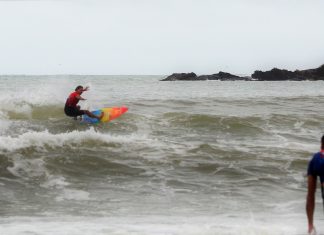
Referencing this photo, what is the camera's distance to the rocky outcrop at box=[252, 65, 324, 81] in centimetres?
9481

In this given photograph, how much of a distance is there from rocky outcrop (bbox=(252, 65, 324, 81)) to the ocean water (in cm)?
7932

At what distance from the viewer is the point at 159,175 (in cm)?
1056

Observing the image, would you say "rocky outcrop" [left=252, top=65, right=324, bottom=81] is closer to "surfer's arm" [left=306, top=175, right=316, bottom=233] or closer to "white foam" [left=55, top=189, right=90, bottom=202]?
"white foam" [left=55, top=189, right=90, bottom=202]

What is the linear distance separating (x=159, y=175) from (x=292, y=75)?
3575 inches

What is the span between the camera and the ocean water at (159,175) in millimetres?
7051

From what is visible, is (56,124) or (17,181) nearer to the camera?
(17,181)

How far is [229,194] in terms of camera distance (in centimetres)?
909

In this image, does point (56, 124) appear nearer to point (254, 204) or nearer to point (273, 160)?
point (273, 160)

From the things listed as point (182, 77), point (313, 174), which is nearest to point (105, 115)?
point (313, 174)

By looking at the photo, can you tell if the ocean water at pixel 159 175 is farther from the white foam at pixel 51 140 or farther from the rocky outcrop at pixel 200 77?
the rocky outcrop at pixel 200 77

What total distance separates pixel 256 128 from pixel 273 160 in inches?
210

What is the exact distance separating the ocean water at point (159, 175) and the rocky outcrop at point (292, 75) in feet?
260

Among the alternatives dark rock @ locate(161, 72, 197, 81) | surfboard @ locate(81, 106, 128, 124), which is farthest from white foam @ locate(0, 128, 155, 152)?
dark rock @ locate(161, 72, 197, 81)

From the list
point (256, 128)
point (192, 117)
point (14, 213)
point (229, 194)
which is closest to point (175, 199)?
point (229, 194)
